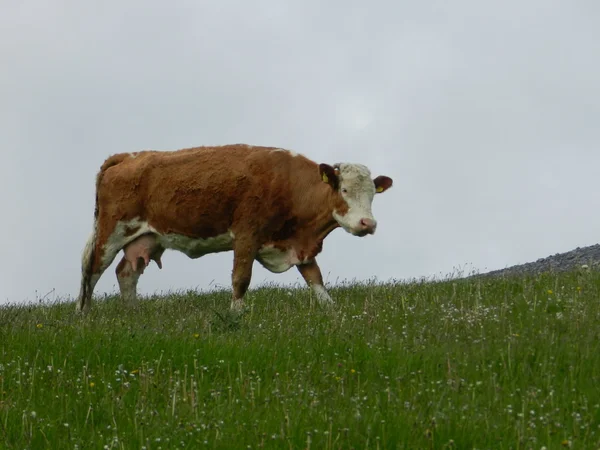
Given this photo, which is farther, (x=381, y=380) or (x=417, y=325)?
(x=417, y=325)

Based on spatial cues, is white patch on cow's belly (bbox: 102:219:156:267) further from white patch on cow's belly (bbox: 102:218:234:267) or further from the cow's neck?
the cow's neck

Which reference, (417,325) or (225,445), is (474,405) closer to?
(225,445)

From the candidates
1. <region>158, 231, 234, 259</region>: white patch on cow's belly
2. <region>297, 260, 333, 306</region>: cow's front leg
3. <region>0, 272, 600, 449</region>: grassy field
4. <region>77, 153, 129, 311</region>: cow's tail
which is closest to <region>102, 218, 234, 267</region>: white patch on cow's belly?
<region>158, 231, 234, 259</region>: white patch on cow's belly

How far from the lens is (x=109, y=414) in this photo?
260 inches

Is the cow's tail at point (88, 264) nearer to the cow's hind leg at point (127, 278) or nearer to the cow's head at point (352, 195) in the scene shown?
the cow's hind leg at point (127, 278)

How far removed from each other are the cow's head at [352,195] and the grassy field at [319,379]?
4.92 ft

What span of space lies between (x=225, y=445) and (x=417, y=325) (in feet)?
14.4

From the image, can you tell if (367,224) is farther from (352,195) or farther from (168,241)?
(168,241)

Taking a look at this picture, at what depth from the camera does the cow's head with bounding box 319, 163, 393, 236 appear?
12.4 m

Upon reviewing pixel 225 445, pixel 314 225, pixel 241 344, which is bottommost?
pixel 225 445

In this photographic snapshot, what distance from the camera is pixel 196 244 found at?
13.5m

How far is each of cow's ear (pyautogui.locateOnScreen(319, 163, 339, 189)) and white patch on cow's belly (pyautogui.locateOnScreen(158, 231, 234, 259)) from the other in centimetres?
163

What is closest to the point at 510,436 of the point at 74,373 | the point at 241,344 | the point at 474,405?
the point at 474,405

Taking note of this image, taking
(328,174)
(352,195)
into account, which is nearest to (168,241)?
(328,174)
